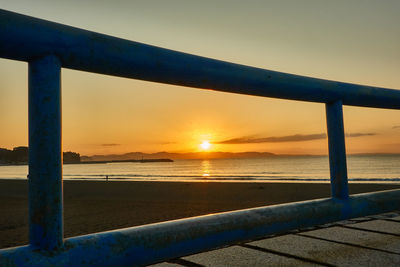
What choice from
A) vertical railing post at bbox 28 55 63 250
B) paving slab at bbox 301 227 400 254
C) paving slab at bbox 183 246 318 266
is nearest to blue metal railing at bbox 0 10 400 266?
vertical railing post at bbox 28 55 63 250

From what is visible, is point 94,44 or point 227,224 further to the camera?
point 227,224

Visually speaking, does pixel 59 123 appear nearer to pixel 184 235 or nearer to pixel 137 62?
pixel 137 62

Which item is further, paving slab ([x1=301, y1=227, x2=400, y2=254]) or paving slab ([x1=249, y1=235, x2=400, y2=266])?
paving slab ([x1=301, y1=227, x2=400, y2=254])

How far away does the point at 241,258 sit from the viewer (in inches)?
52.9

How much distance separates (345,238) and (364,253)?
27 centimetres

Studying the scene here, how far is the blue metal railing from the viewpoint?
2.02ft

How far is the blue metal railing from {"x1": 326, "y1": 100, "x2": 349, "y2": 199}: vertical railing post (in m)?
0.10

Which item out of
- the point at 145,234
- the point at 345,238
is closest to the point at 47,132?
the point at 145,234

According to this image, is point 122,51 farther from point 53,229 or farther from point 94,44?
point 53,229

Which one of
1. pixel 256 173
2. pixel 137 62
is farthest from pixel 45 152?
pixel 256 173

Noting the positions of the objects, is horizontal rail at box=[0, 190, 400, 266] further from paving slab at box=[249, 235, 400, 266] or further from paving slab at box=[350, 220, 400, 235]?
paving slab at box=[350, 220, 400, 235]

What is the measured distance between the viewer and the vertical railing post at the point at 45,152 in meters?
0.61

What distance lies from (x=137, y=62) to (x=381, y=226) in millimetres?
1740

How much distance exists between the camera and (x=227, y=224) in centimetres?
92
